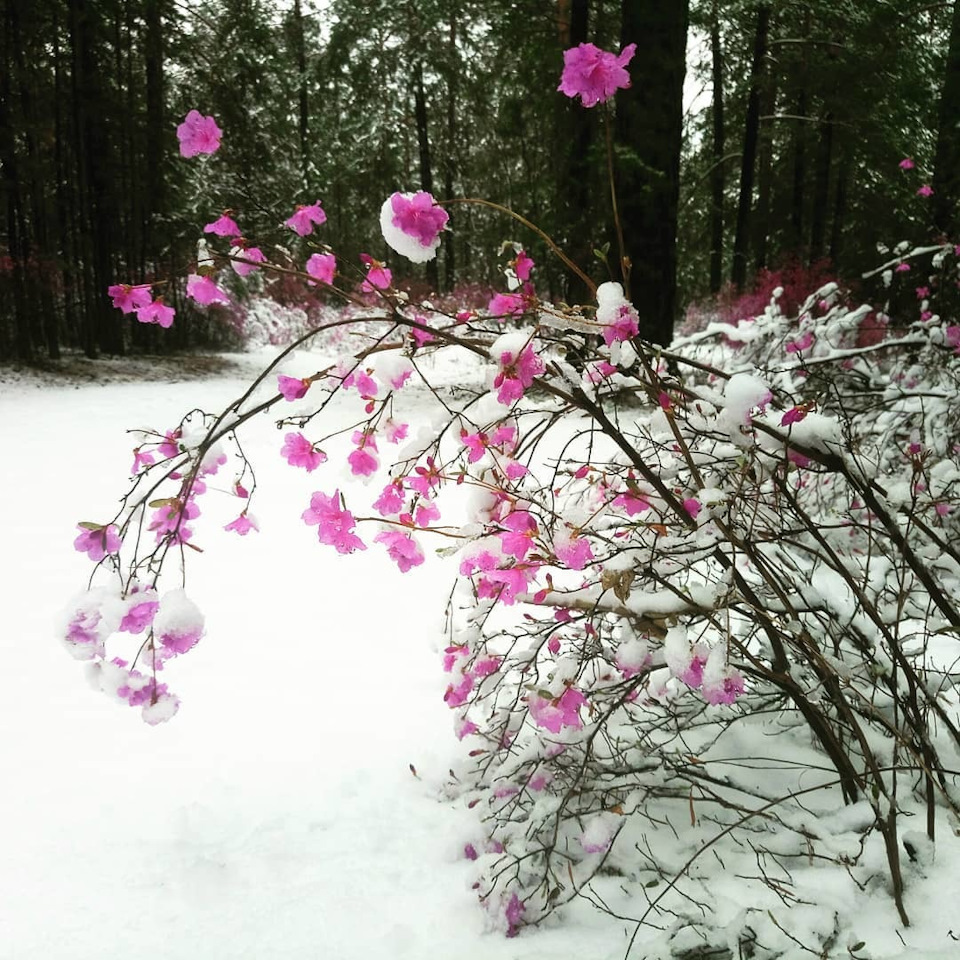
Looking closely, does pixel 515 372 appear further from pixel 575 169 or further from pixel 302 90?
pixel 302 90

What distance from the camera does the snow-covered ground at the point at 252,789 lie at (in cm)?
159

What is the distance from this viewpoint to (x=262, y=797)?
6.78 ft

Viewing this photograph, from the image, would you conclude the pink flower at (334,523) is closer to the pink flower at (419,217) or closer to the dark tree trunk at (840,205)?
the pink flower at (419,217)

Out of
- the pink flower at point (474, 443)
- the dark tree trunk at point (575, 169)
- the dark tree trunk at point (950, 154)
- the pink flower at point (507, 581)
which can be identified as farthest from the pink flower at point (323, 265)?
the dark tree trunk at point (575, 169)

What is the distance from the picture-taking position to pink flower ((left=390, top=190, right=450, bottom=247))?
121 centimetres

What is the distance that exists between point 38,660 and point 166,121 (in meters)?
10.4

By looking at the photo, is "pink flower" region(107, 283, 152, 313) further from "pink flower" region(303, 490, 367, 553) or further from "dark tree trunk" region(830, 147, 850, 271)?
"dark tree trunk" region(830, 147, 850, 271)

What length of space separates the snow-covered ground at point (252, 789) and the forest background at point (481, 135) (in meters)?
2.17

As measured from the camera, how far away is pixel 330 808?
2029 millimetres

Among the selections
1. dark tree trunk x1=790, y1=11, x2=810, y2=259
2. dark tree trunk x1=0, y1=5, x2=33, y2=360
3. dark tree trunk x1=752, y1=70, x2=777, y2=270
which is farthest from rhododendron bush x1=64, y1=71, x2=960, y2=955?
dark tree trunk x1=752, y1=70, x2=777, y2=270

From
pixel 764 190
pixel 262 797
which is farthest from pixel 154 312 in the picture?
pixel 764 190

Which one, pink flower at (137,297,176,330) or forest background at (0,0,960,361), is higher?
forest background at (0,0,960,361)

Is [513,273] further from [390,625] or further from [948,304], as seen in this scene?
[948,304]

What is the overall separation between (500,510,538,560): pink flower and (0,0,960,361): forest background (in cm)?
328
